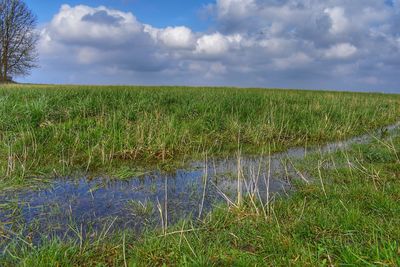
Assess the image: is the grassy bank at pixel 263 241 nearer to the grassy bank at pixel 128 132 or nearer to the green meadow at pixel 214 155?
the green meadow at pixel 214 155

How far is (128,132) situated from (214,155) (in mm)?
2394

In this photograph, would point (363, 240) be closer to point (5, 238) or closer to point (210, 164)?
point (5, 238)

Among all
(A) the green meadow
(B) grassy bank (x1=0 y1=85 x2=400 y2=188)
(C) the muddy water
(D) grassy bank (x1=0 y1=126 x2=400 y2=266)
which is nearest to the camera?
(D) grassy bank (x1=0 y1=126 x2=400 y2=266)

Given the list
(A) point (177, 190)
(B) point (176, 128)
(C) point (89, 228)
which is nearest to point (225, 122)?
(B) point (176, 128)

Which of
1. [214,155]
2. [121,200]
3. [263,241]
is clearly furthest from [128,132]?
[263,241]

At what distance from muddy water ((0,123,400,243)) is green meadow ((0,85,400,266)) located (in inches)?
10.0

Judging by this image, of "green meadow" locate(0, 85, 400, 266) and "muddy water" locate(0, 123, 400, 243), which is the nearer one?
"green meadow" locate(0, 85, 400, 266)

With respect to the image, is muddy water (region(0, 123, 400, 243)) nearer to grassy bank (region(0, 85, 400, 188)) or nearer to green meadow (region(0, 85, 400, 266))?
green meadow (region(0, 85, 400, 266))

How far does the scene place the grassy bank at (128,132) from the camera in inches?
342

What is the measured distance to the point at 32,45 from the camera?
149ft

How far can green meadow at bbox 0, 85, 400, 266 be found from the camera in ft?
13.7

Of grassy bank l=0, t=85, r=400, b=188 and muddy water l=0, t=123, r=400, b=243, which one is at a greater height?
grassy bank l=0, t=85, r=400, b=188

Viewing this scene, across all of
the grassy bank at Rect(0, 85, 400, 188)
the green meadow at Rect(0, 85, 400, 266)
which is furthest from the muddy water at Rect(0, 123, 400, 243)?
the grassy bank at Rect(0, 85, 400, 188)

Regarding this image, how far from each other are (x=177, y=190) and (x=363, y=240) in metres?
3.43
